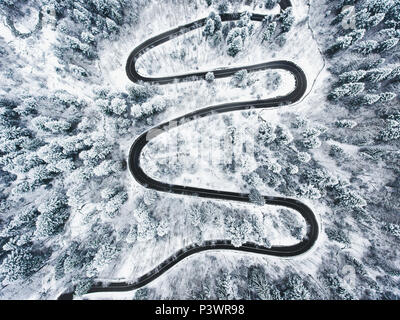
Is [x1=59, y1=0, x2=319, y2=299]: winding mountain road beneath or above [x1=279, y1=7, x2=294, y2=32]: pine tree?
beneath

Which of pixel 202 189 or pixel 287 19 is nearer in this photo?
pixel 202 189

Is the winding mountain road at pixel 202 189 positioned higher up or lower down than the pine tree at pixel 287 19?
lower down

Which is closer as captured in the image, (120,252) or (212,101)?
(120,252)

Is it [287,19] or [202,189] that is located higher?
[287,19]

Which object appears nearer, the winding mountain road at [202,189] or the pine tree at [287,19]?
the winding mountain road at [202,189]

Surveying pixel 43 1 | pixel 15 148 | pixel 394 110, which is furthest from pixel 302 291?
pixel 43 1

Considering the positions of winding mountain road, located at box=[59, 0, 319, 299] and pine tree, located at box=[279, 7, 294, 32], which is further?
pine tree, located at box=[279, 7, 294, 32]
